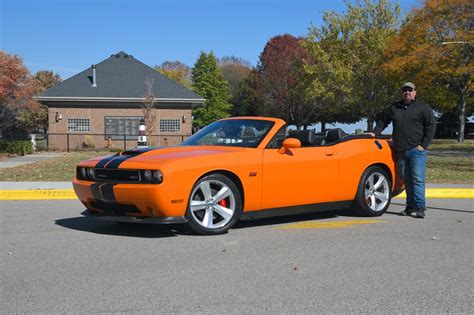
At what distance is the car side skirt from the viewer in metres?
6.48

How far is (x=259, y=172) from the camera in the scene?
253 inches

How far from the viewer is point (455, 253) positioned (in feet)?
18.2

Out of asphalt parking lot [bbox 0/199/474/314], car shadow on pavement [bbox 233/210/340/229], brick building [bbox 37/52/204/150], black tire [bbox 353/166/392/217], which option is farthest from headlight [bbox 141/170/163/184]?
brick building [bbox 37/52/204/150]

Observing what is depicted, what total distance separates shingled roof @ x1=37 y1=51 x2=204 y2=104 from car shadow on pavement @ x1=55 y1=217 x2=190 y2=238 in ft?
98.4

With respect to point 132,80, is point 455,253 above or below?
below

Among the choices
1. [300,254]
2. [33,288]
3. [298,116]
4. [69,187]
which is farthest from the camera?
[298,116]

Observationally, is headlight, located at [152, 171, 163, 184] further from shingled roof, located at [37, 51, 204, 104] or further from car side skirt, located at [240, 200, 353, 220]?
shingled roof, located at [37, 51, 204, 104]

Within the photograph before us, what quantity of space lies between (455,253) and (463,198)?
5434mm

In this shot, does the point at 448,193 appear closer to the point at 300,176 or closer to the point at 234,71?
the point at 300,176

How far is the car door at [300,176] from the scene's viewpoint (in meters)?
6.55

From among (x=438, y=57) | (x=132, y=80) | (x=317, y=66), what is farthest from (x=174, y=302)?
(x=317, y=66)

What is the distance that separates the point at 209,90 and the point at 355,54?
97.6 ft

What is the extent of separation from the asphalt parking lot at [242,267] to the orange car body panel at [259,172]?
1.32 ft

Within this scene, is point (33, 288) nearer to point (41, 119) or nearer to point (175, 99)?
point (175, 99)
